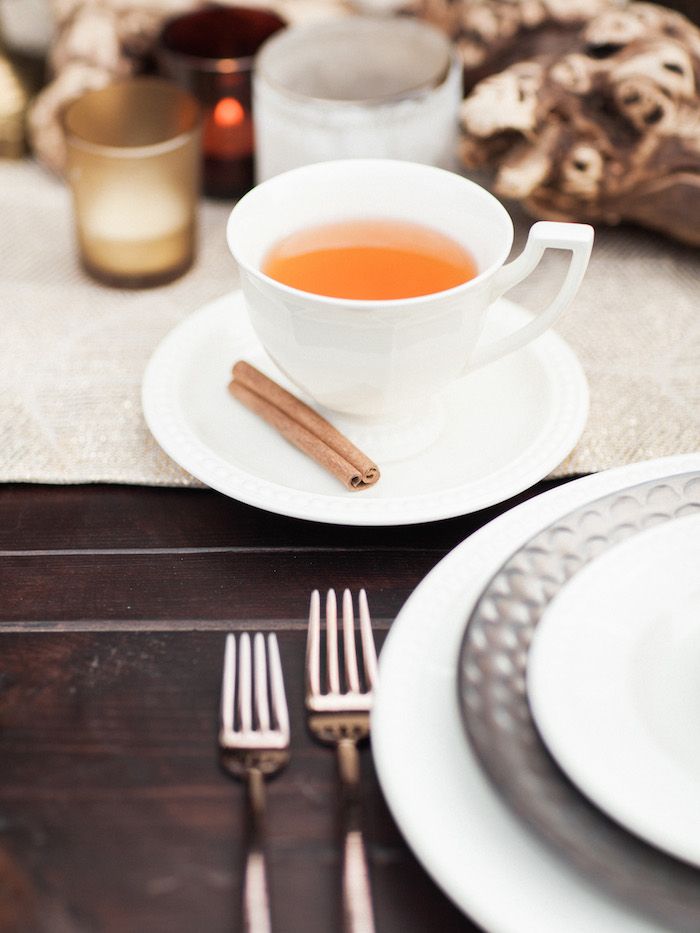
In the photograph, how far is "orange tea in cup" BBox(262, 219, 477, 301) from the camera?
654mm

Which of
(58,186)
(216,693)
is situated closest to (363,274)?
(216,693)

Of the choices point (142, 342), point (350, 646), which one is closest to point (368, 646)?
point (350, 646)

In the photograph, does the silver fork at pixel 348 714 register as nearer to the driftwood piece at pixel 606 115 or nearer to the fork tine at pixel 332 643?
the fork tine at pixel 332 643

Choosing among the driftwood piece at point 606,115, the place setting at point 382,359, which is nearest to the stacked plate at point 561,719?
the place setting at point 382,359

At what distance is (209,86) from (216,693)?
0.65 m

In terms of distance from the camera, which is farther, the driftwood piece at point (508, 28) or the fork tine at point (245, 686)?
the driftwood piece at point (508, 28)

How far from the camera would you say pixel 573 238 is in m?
0.60

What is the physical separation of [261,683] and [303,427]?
0.21m

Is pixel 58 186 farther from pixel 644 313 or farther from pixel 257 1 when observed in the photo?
pixel 644 313

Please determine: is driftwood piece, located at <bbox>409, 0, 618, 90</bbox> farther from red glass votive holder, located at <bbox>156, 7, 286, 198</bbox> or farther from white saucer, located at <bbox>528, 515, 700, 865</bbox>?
white saucer, located at <bbox>528, 515, 700, 865</bbox>

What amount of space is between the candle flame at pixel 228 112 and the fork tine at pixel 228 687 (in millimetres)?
622

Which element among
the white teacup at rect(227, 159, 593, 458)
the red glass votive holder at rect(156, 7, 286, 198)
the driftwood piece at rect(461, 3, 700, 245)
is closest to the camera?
the white teacup at rect(227, 159, 593, 458)

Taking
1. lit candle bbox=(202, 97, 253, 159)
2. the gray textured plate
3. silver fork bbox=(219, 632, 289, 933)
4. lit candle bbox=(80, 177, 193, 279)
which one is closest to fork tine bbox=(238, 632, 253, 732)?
silver fork bbox=(219, 632, 289, 933)

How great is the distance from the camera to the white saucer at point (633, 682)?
375 mm
